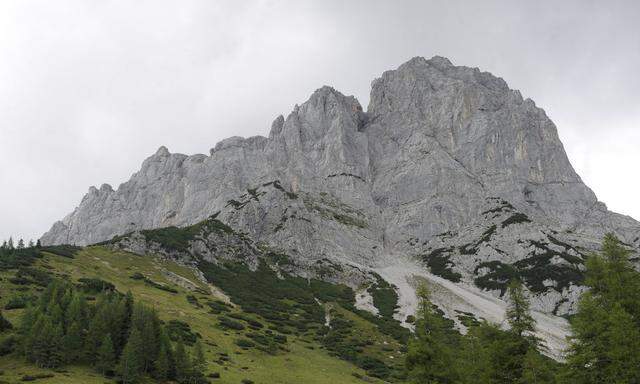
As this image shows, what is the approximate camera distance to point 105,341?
46.4 metres

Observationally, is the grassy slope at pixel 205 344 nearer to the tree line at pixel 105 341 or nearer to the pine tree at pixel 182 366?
the tree line at pixel 105 341

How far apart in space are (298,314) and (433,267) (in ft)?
291

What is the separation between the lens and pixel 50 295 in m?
54.7

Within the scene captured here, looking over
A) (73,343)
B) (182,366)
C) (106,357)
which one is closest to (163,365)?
(182,366)

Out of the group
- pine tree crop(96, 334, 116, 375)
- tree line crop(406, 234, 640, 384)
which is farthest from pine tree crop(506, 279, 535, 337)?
pine tree crop(96, 334, 116, 375)

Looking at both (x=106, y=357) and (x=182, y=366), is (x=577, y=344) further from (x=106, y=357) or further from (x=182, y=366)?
(x=106, y=357)

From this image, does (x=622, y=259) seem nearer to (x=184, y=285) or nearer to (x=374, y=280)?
(x=184, y=285)

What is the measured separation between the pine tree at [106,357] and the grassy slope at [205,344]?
1.03 metres

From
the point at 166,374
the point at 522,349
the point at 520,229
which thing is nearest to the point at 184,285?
the point at 166,374

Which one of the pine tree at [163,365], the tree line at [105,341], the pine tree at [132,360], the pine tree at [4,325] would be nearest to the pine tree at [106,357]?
the tree line at [105,341]

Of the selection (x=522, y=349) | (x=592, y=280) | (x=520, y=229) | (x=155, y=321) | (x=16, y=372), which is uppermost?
(x=520, y=229)

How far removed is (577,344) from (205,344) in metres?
50.1

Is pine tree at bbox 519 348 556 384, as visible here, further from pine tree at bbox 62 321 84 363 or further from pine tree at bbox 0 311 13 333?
pine tree at bbox 0 311 13 333

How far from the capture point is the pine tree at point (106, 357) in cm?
4556
